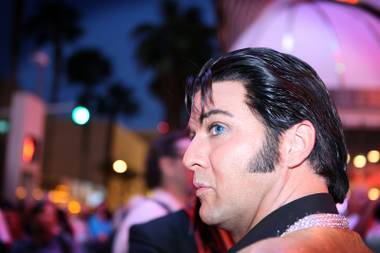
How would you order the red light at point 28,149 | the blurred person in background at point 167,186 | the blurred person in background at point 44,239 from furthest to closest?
the red light at point 28,149, the blurred person in background at point 44,239, the blurred person in background at point 167,186

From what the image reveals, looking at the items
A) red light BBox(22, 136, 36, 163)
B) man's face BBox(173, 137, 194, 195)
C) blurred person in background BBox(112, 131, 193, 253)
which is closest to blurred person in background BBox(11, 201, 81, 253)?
blurred person in background BBox(112, 131, 193, 253)

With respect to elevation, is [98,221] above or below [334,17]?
below

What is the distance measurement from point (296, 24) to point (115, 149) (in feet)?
181

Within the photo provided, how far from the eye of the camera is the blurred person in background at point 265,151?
1.80 m

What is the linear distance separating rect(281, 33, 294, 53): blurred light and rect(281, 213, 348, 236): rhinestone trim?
5.76m

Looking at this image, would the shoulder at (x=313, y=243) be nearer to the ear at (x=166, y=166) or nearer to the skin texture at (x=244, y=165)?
the skin texture at (x=244, y=165)

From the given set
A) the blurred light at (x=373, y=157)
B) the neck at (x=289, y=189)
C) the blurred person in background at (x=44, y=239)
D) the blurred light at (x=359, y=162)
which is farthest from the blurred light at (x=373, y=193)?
the neck at (x=289, y=189)

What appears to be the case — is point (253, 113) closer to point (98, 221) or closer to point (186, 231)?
point (186, 231)

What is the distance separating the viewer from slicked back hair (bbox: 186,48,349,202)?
187 cm

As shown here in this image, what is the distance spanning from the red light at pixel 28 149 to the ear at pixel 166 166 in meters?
10.7

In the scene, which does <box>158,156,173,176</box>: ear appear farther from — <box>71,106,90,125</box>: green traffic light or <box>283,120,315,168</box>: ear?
<box>71,106,90,125</box>: green traffic light

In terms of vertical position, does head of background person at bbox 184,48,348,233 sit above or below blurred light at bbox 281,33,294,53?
below

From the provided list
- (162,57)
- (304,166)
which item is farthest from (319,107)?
(162,57)

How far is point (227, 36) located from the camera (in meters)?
14.7
